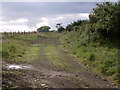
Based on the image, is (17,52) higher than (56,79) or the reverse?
higher

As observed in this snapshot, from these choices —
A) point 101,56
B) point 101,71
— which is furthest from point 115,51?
point 101,71

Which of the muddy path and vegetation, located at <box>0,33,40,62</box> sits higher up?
vegetation, located at <box>0,33,40,62</box>

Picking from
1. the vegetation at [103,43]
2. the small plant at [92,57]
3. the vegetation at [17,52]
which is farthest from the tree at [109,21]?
the vegetation at [17,52]

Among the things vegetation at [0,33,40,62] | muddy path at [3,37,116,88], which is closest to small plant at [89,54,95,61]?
muddy path at [3,37,116,88]

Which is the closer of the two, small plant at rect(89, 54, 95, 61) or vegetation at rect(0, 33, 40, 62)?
small plant at rect(89, 54, 95, 61)

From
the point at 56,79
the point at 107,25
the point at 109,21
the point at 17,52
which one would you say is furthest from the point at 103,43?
the point at 56,79

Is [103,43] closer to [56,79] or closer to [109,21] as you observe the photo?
[109,21]

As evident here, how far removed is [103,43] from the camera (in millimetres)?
14617

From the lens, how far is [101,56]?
11398 mm

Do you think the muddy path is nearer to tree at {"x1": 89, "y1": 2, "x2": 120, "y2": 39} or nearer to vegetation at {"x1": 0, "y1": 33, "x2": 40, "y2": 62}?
vegetation at {"x1": 0, "y1": 33, "x2": 40, "y2": 62}

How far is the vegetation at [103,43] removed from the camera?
33.2 ft

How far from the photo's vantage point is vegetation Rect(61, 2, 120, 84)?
10106 millimetres

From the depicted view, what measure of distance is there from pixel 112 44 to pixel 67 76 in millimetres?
5944

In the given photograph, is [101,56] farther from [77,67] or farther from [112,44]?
[112,44]
